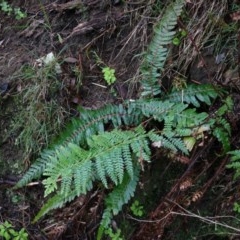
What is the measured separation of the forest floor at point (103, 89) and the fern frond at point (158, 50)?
14 cm

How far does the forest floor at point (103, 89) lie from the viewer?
10.8 feet

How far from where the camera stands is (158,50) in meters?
3.45

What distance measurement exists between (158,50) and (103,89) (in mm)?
595

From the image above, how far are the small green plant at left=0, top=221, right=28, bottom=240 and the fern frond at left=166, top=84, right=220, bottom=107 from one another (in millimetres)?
1527

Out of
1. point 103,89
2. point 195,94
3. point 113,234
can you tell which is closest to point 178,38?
point 195,94

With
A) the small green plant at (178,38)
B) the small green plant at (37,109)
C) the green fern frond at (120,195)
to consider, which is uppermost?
the small green plant at (37,109)

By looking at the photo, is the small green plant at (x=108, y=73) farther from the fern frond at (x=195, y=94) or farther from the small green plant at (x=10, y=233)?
the small green plant at (x=10, y=233)

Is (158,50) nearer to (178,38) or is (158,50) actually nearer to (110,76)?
(178,38)

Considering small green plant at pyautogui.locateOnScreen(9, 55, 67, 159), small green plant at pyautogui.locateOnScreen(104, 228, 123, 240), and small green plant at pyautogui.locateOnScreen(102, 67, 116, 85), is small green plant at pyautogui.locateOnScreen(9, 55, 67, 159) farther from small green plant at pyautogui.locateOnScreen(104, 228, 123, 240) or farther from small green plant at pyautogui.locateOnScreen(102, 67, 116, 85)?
small green plant at pyautogui.locateOnScreen(104, 228, 123, 240)

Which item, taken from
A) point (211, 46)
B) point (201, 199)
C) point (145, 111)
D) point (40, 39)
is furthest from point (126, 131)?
point (40, 39)

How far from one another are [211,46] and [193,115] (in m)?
0.61

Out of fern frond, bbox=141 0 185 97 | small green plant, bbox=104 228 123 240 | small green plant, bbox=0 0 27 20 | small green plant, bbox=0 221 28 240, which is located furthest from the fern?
small green plant, bbox=0 0 27 20

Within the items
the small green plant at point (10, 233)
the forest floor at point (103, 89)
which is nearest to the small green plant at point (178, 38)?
the forest floor at point (103, 89)

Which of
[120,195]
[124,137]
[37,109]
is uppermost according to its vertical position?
[37,109]
